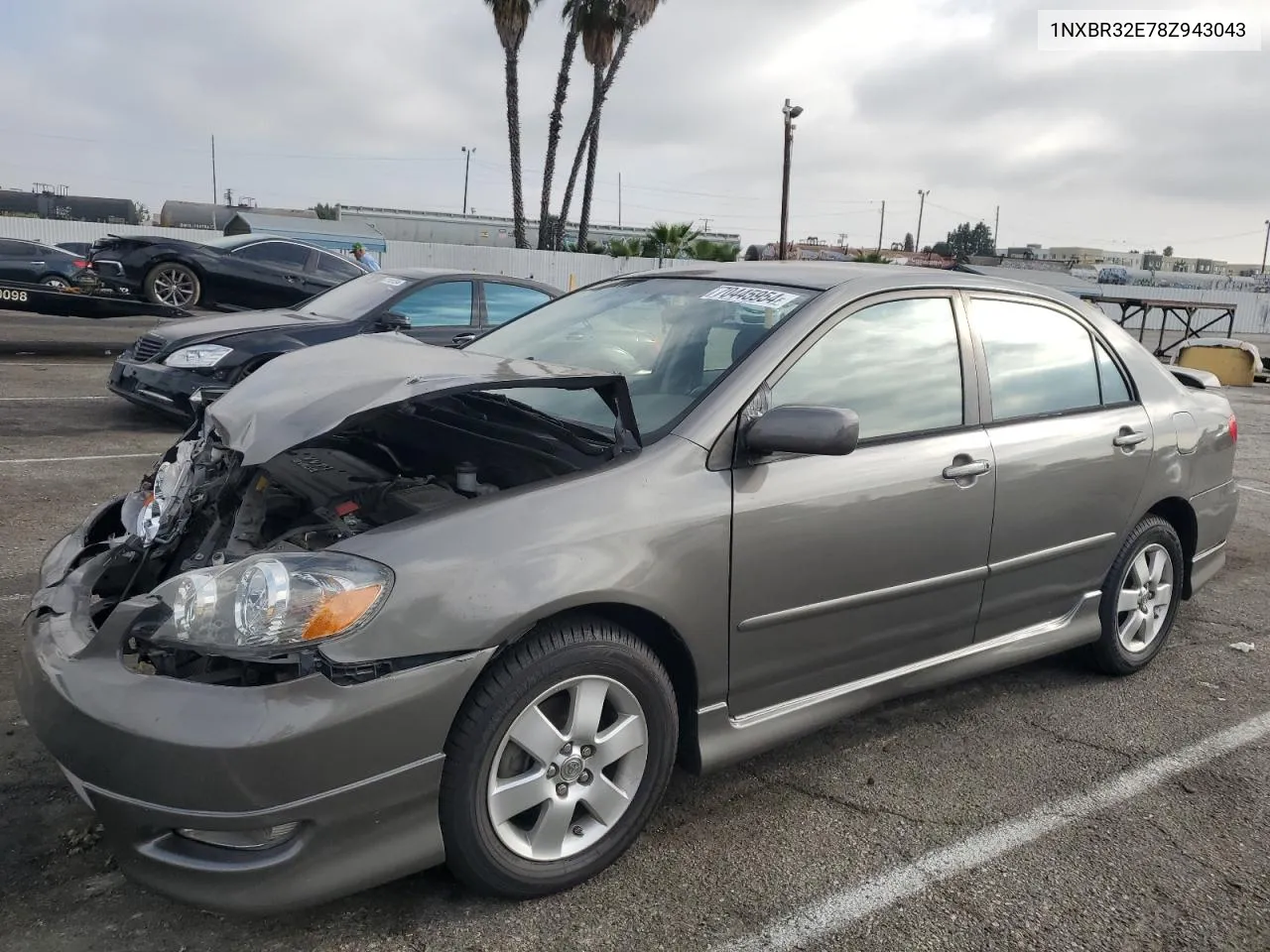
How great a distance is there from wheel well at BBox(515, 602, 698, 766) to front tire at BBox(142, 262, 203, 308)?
10839mm

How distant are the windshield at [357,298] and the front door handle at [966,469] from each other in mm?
5678

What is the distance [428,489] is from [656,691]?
81 centimetres

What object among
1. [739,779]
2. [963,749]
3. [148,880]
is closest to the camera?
[148,880]

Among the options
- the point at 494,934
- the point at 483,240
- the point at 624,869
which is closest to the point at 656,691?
the point at 624,869

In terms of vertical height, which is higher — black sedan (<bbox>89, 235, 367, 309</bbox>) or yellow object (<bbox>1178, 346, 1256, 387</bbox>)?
black sedan (<bbox>89, 235, 367, 309</bbox>)

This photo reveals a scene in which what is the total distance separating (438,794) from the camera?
2.26 metres

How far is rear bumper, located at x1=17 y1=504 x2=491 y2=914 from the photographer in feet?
6.64

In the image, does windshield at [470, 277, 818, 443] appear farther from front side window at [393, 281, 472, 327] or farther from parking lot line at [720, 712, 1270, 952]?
front side window at [393, 281, 472, 327]

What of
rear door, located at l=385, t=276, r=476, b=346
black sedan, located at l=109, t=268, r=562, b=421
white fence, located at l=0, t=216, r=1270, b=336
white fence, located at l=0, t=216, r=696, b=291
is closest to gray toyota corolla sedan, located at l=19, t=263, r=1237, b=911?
black sedan, located at l=109, t=268, r=562, b=421

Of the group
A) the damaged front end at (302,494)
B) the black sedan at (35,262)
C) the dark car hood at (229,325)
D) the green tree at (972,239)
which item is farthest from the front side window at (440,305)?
the green tree at (972,239)

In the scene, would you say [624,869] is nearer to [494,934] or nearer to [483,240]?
[494,934]

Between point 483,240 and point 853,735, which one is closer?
point 853,735

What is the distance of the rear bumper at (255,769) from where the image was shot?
2023 millimetres

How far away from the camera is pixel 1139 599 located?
4.06m
